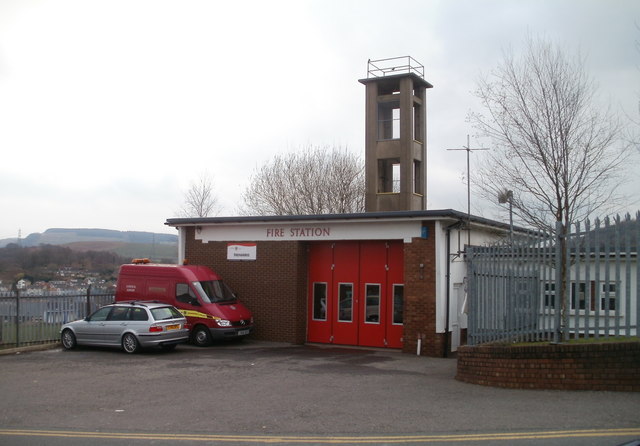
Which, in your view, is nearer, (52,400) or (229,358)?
(52,400)

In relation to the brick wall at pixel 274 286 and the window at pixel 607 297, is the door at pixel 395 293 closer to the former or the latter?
the brick wall at pixel 274 286

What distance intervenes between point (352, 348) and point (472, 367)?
873 cm

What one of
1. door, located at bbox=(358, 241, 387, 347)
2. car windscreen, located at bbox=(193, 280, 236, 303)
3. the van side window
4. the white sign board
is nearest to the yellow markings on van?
the van side window

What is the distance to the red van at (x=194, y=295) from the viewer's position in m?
19.8

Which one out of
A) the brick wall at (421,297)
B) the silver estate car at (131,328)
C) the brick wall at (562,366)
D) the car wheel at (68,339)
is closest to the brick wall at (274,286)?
the silver estate car at (131,328)

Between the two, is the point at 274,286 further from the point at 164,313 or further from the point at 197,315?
the point at 164,313

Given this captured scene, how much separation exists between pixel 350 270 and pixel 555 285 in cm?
1010

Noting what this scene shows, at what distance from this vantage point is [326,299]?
21141 millimetres

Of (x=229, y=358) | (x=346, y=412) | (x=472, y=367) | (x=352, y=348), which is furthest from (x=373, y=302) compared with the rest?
(x=346, y=412)

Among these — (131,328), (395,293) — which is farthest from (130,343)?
(395,293)

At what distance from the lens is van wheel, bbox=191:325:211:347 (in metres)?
19.8

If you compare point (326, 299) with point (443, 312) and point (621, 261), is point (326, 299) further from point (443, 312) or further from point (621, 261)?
point (621, 261)

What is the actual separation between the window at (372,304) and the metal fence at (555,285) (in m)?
7.52

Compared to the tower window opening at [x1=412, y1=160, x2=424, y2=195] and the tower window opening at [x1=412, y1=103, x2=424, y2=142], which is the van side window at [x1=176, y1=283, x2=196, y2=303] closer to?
the tower window opening at [x1=412, y1=160, x2=424, y2=195]
